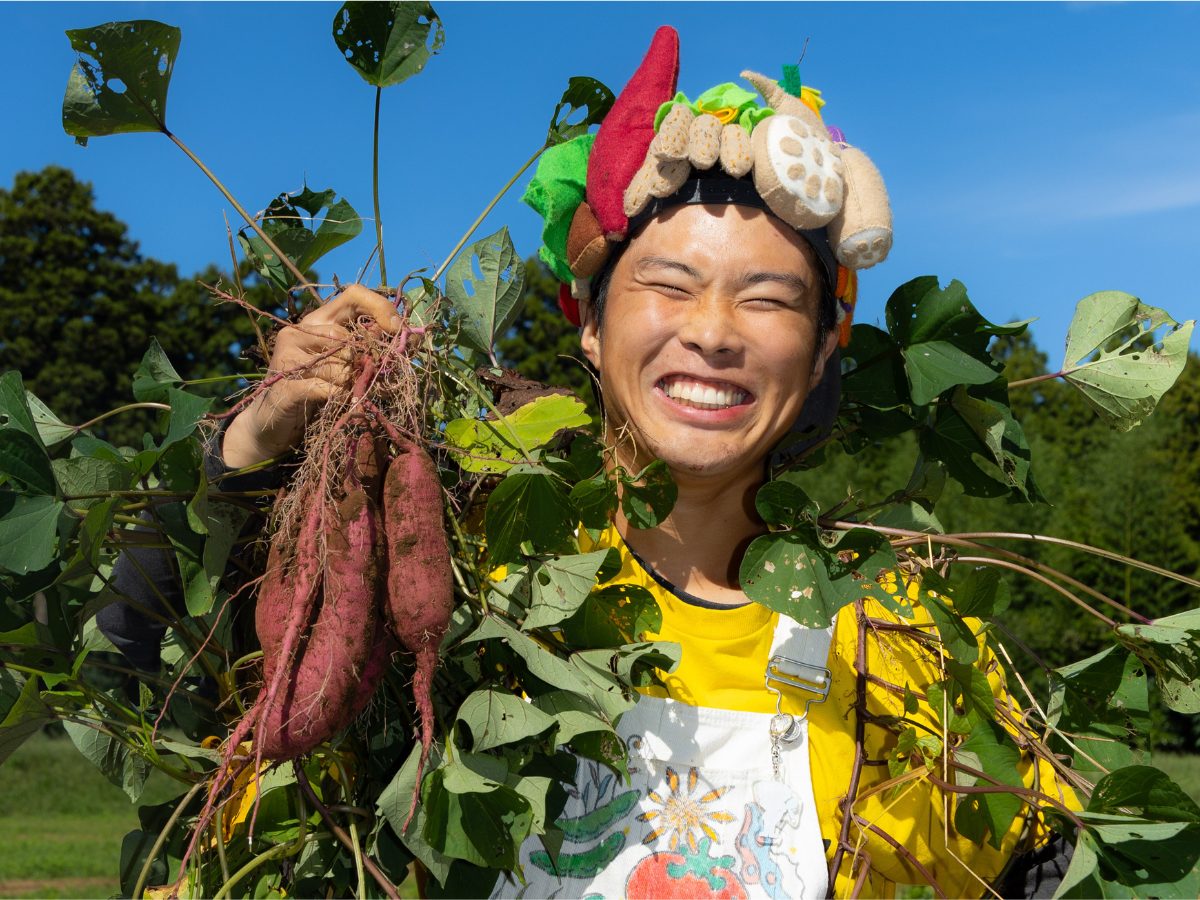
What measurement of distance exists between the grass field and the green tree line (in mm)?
2258

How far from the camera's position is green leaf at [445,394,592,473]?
5.59 ft

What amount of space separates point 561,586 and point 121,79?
3.31ft

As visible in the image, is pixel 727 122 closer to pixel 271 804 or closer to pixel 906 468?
pixel 271 804

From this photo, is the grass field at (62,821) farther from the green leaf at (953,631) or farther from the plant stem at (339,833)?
the green leaf at (953,631)

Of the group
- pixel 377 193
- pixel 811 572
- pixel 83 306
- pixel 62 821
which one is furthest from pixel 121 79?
pixel 83 306

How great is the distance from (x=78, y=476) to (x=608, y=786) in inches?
36.3

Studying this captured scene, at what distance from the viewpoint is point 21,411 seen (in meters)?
1.63

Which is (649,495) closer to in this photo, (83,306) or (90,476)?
(90,476)

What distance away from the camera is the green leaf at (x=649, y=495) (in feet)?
6.41

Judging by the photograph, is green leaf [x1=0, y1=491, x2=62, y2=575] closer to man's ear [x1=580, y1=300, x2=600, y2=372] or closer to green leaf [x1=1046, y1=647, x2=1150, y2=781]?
man's ear [x1=580, y1=300, x2=600, y2=372]

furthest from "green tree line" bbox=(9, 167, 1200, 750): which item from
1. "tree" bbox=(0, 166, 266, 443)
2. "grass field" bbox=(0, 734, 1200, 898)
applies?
"grass field" bbox=(0, 734, 1200, 898)

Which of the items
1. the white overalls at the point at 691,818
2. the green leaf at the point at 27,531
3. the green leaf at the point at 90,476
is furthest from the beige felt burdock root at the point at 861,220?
the green leaf at the point at 27,531

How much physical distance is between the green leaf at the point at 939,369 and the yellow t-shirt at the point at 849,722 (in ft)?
1.18

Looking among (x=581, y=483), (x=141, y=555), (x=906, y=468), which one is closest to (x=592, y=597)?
(x=581, y=483)
